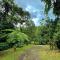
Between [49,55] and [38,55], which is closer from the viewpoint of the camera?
[38,55]

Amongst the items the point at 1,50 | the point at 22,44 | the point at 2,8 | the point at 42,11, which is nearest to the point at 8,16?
the point at 2,8

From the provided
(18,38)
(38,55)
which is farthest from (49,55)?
(18,38)

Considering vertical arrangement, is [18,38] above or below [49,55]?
above

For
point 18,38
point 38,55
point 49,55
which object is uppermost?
point 18,38

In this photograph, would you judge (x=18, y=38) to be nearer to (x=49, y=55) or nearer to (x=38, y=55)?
(x=38, y=55)

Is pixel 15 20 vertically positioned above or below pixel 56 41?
above

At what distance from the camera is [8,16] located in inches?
1062

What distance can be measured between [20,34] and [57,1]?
18358 mm

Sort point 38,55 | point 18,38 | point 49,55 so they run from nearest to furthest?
point 18,38 < point 38,55 < point 49,55

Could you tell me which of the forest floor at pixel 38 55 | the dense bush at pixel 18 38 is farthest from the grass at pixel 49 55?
the dense bush at pixel 18 38

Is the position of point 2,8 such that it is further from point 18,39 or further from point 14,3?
point 18,39

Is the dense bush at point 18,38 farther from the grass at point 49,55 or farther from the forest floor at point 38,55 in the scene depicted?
the grass at point 49,55

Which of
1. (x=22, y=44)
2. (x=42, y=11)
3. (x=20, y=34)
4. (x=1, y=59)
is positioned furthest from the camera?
(x=42, y=11)

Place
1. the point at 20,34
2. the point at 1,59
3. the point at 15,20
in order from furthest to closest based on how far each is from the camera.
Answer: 1. the point at 15,20
2. the point at 1,59
3. the point at 20,34
